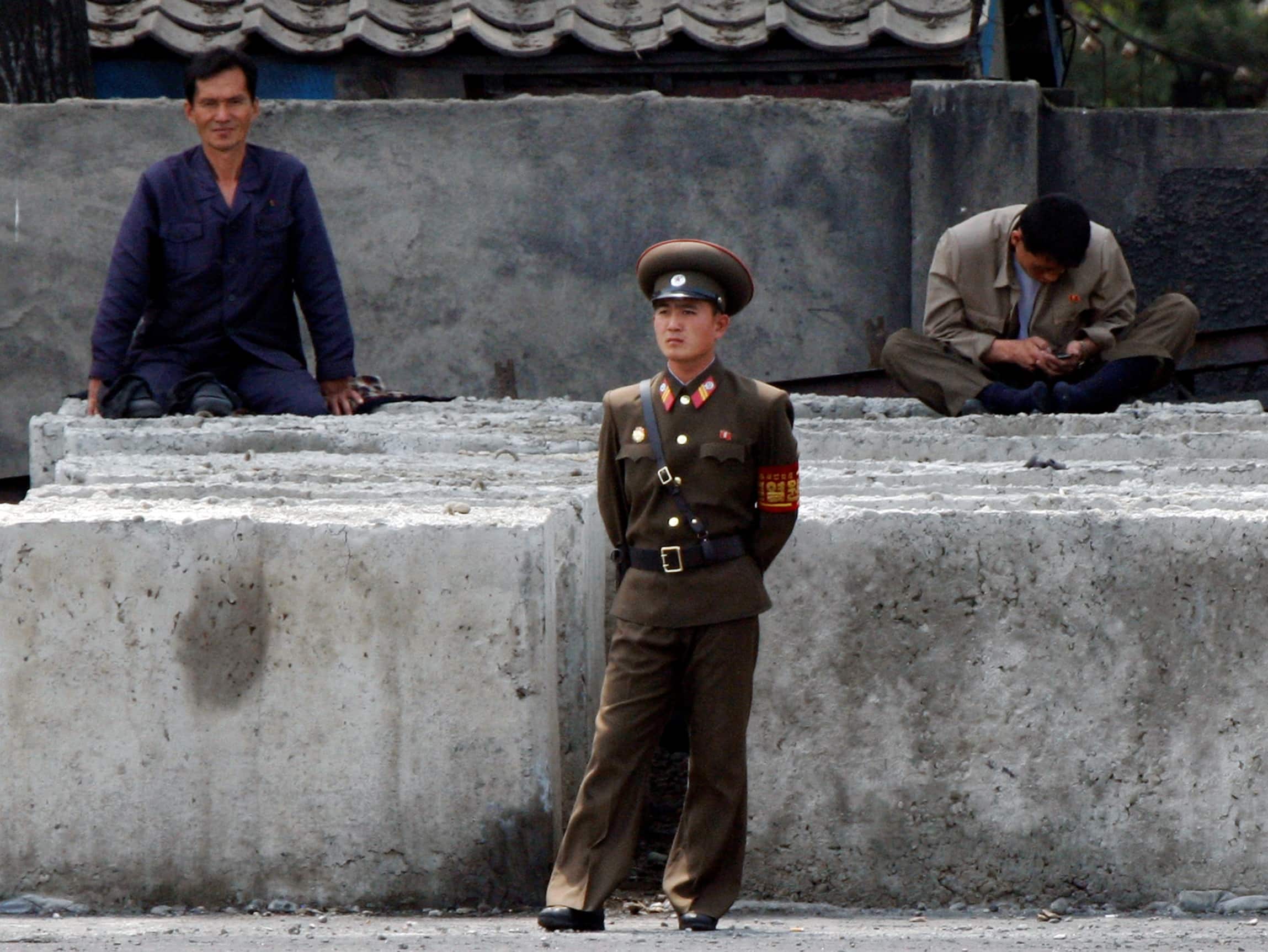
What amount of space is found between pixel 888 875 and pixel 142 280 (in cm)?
321

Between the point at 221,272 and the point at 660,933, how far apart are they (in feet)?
10.6

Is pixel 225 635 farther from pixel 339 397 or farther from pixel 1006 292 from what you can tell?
pixel 1006 292

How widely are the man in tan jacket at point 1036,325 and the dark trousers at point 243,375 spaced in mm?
1791

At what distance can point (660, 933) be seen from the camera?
11.3 ft

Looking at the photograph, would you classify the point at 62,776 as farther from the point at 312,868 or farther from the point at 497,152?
the point at 497,152

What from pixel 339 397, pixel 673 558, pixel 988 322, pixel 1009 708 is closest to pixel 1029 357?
pixel 988 322

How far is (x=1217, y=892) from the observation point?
3730mm

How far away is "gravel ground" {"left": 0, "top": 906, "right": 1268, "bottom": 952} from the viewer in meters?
3.25

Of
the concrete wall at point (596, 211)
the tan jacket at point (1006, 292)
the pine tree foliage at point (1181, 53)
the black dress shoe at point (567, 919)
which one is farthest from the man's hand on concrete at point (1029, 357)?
the pine tree foliage at point (1181, 53)

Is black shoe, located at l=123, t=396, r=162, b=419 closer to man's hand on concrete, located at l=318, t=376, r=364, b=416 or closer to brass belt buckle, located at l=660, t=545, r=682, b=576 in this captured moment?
man's hand on concrete, located at l=318, t=376, r=364, b=416

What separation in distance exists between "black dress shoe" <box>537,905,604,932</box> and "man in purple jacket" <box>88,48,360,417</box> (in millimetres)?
2754

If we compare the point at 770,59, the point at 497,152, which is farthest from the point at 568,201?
the point at 770,59

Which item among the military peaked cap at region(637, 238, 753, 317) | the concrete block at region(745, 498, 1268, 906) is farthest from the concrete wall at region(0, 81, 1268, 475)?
the military peaked cap at region(637, 238, 753, 317)

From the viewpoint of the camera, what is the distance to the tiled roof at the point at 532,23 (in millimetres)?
7816
